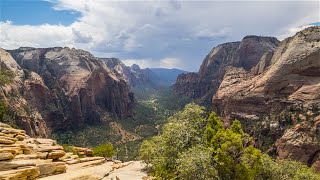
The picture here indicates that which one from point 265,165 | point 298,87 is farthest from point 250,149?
point 298,87

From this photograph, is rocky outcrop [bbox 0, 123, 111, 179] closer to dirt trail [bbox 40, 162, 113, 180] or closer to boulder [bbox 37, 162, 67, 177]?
boulder [bbox 37, 162, 67, 177]

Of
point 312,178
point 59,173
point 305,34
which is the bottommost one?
point 312,178

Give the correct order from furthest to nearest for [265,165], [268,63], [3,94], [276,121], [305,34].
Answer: [268,63]
[305,34]
[3,94]
[276,121]
[265,165]

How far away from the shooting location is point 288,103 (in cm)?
13775

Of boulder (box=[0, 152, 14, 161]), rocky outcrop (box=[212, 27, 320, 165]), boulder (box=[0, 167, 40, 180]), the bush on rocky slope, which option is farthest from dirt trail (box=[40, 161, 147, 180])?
rocky outcrop (box=[212, 27, 320, 165])

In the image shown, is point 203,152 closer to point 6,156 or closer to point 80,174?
point 80,174

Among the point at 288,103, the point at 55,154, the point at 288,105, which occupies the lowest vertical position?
the point at 55,154

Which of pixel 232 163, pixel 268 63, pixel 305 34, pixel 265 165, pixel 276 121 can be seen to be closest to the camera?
pixel 232 163

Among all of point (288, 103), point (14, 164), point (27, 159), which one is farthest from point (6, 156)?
point (288, 103)

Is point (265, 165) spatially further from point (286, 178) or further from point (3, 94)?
point (3, 94)

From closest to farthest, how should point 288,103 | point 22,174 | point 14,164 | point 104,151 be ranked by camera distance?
point 22,174 → point 14,164 → point 104,151 → point 288,103

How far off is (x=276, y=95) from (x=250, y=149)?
109471 millimetres

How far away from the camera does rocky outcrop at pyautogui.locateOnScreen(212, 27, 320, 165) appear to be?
360 ft

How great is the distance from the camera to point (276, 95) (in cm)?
14688
